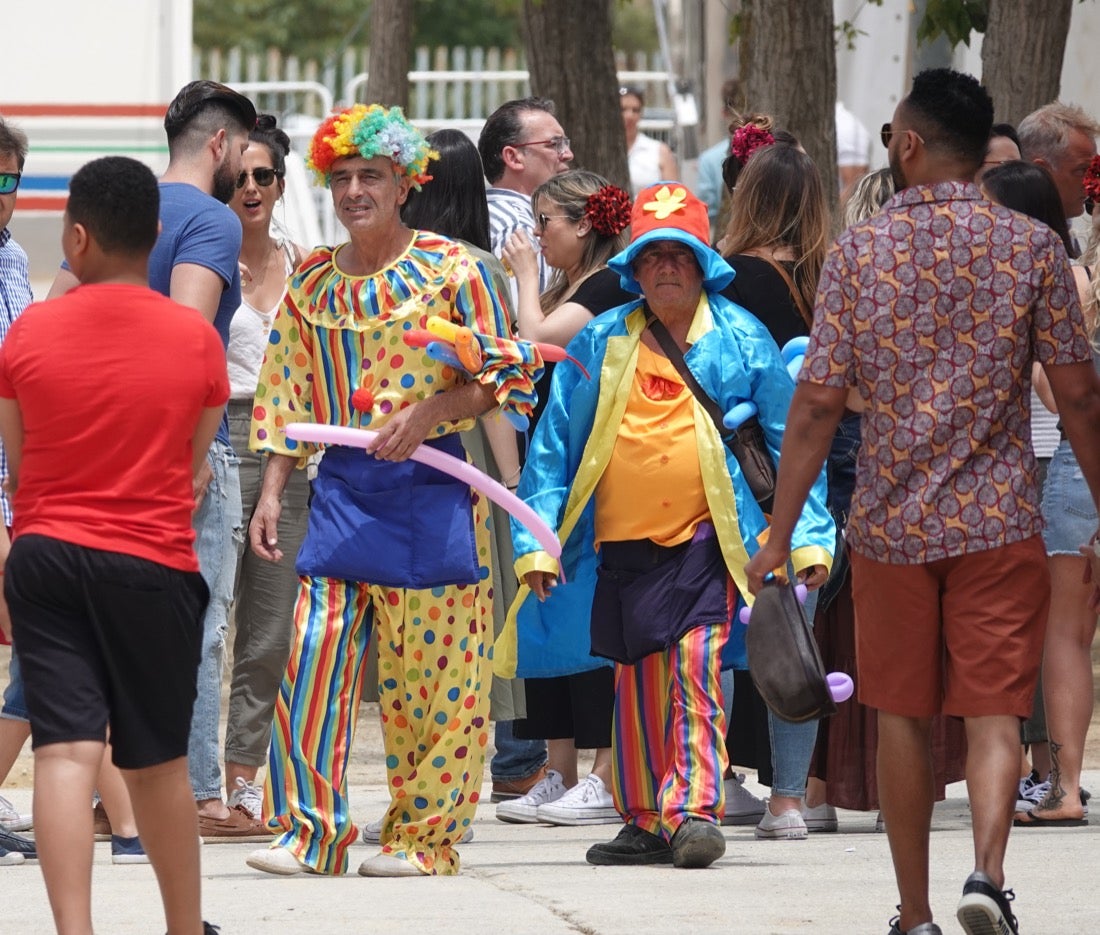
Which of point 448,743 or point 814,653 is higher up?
point 814,653

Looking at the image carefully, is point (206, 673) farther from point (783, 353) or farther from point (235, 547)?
point (783, 353)

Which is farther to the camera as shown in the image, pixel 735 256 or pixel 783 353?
pixel 735 256

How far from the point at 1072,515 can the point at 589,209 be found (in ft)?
5.88

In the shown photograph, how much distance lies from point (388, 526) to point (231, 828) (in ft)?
4.68

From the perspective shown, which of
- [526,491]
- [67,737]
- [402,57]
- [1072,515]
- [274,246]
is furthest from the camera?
[402,57]

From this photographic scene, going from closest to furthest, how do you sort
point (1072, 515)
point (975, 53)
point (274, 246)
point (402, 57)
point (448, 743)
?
point (448, 743) → point (1072, 515) → point (274, 246) → point (402, 57) → point (975, 53)

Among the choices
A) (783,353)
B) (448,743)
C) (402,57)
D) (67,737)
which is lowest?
(448,743)

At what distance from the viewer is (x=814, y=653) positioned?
5176 millimetres

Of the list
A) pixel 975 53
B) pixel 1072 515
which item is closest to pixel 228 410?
pixel 1072 515

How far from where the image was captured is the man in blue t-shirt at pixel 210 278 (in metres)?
6.11

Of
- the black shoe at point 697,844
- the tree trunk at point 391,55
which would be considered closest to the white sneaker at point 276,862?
the black shoe at point 697,844

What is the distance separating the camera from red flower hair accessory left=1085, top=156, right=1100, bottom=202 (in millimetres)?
7000

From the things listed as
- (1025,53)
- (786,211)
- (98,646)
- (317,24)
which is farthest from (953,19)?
(317,24)

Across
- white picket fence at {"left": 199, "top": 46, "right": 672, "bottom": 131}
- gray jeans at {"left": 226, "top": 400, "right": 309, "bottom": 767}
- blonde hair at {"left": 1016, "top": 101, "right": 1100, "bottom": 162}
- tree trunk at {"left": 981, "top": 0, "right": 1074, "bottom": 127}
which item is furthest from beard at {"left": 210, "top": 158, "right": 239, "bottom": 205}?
white picket fence at {"left": 199, "top": 46, "right": 672, "bottom": 131}
